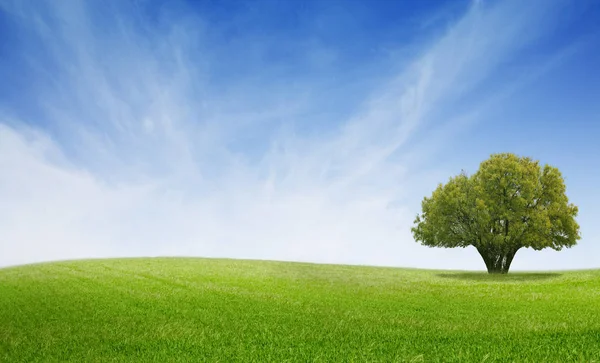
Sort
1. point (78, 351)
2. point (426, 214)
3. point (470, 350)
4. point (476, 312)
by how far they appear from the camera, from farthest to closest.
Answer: point (426, 214)
point (476, 312)
point (78, 351)
point (470, 350)

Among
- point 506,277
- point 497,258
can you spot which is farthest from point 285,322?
point 497,258

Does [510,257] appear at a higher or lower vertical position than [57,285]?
higher

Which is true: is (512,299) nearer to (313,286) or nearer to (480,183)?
(313,286)

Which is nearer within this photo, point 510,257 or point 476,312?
point 476,312

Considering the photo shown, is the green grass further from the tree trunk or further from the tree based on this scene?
the tree trunk

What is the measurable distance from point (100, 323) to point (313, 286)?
18.5 m

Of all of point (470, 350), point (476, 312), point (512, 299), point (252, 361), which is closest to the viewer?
point (252, 361)

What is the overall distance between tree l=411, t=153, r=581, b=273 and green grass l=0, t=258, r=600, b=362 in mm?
16619

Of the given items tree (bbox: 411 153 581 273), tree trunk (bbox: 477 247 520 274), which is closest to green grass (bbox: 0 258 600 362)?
tree (bbox: 411 153 581 273)

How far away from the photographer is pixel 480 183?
2141 inches

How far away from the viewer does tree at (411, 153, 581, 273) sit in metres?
51.4

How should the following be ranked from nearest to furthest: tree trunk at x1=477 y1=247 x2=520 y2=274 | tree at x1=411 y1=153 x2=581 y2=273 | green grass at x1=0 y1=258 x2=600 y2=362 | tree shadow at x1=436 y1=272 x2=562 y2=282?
green grass at x1=0 y1=258 x2=600 y2=362 < tree shadow at x1=436 y1=272 x2=562 y2=282 < tree at x1=411 y1=153 x2=581 y2=273 < tree trunk at x1=477 y1=247 x2=520 y2=274

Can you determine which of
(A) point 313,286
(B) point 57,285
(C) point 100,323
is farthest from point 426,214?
(C) point 100,323

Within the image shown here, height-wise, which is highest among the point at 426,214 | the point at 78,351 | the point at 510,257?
the point at 426,214
